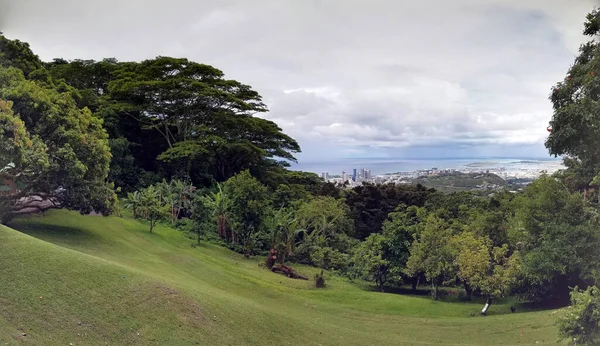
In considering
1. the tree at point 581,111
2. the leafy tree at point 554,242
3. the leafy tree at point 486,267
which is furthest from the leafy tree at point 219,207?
the tree at point 581,111

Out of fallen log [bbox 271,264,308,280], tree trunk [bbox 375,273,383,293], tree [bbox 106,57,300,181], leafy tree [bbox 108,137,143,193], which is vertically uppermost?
tree [bbox 106,57,300,181]

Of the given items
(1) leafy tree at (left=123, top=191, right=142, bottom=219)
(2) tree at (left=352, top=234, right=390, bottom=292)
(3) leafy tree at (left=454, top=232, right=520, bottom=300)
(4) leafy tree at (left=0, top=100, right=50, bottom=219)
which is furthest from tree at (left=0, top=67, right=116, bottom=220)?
(3) leafy tree at (left=454, top=232, right=520, bottom=300)

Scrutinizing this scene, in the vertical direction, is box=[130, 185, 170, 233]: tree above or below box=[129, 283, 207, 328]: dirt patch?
above

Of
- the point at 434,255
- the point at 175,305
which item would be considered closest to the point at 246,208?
the point at 434,255

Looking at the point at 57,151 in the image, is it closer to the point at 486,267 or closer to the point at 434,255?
the point at 434,255

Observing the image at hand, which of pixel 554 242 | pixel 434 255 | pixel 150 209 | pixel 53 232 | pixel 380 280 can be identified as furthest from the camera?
pixel 380 280

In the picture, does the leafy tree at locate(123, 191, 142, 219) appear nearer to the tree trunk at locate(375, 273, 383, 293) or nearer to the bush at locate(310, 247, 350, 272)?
the bush at locate(310, 247, 350, 272)

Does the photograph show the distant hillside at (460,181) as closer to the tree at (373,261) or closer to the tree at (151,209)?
the tree at (373,261)

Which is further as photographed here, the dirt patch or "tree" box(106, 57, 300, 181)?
"tree" box(106, 57, 300, 181)
